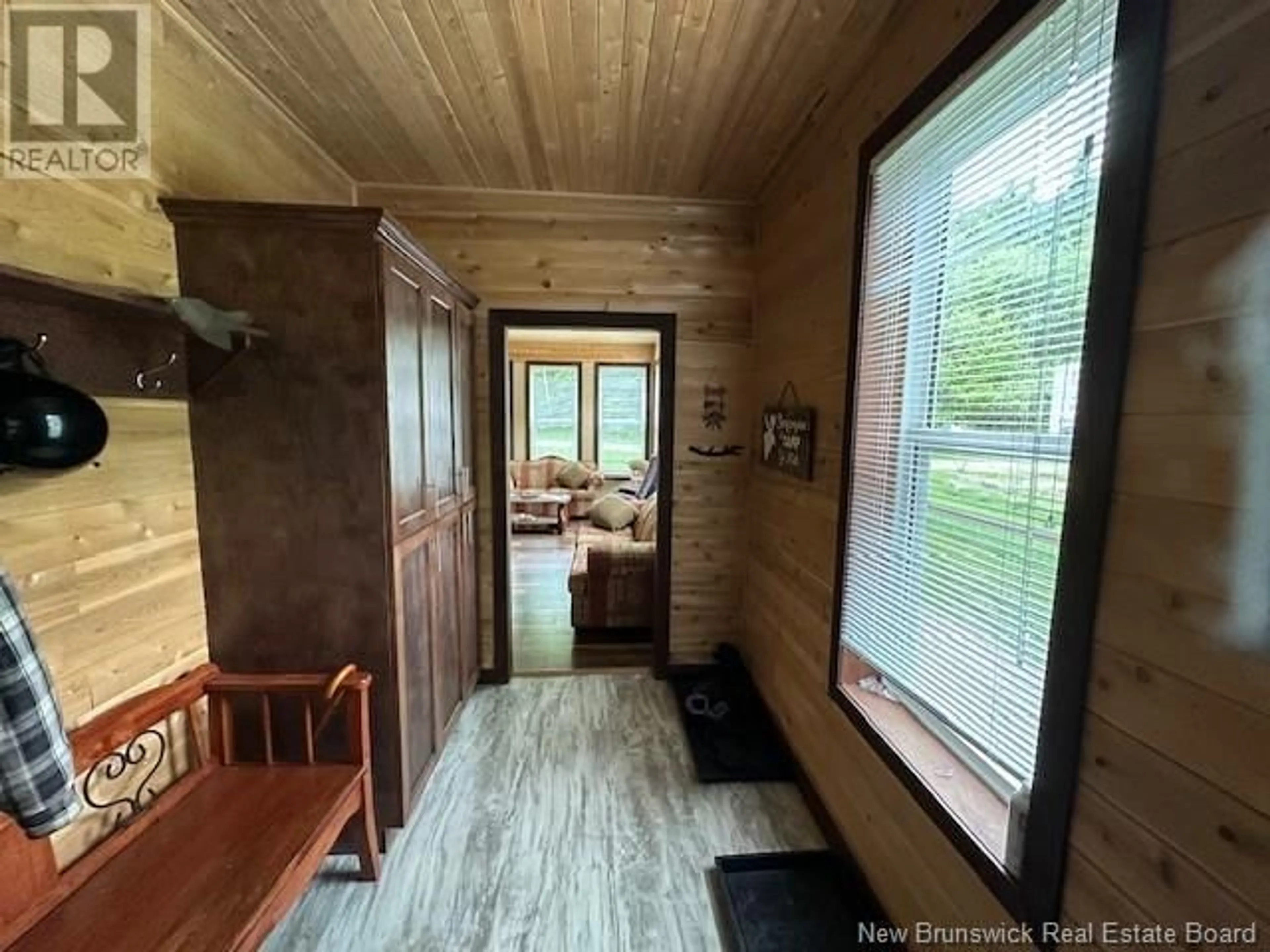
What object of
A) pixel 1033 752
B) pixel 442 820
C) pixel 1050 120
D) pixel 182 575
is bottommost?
pixel 442 820

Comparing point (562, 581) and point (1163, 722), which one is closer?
point (1163, 722)

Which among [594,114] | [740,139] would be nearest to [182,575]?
[594,114]

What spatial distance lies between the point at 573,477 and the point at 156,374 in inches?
252

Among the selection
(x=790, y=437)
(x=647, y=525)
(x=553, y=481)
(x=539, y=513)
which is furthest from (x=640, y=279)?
(x=553, y=481)

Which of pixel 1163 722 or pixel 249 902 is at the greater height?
pixel 1163 722

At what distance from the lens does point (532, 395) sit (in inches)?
326

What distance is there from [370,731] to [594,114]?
247 cm

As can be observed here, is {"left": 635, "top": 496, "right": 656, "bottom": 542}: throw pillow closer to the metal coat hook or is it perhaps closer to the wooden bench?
the wooden bench

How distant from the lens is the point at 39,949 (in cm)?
115

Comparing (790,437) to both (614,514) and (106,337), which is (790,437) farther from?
(614,514)

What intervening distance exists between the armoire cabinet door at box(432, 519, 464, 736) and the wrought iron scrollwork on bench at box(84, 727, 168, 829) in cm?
90

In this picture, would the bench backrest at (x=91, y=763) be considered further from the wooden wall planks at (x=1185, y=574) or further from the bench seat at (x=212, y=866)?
the wooden wall planks at (x=1185, y=574)

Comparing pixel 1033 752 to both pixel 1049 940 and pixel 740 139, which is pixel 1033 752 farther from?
pixel 740 139
